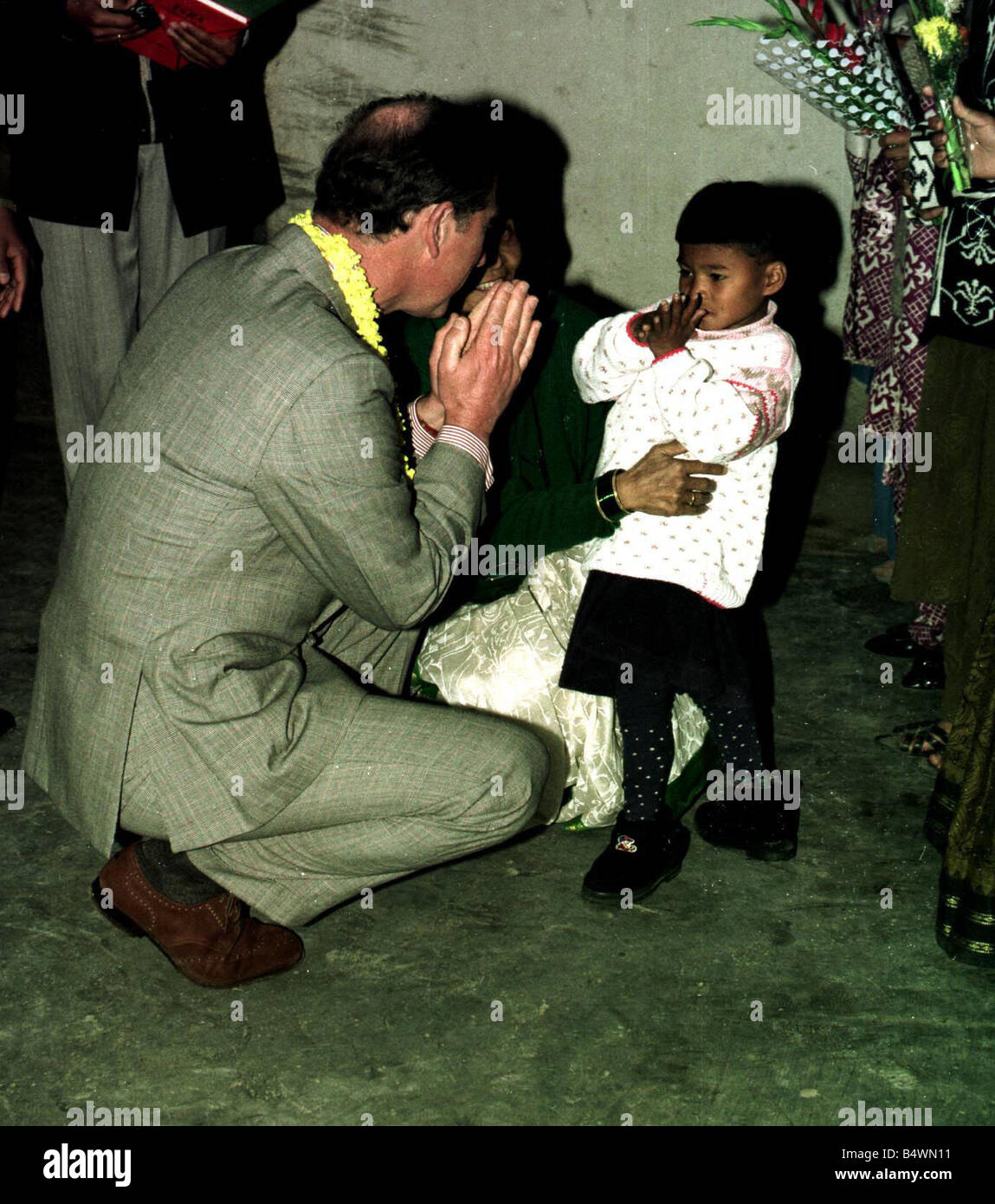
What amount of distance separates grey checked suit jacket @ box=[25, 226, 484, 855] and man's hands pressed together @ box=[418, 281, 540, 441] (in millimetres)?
94

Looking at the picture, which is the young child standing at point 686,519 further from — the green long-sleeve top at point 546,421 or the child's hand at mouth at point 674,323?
the green long-sleeve top at point 546,421

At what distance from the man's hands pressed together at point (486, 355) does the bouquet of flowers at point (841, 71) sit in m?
1.12

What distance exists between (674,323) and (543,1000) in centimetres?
→ 134

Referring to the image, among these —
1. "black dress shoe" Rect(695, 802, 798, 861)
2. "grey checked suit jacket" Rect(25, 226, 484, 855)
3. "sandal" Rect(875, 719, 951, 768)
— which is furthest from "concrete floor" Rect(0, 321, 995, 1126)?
"grey checked suit jacket" Rect(25, 226, 484, 855)

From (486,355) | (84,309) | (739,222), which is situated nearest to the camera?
(486,355)

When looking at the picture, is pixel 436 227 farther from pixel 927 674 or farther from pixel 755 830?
pixel 927 674

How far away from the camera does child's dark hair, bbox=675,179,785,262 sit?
2846 millimetres

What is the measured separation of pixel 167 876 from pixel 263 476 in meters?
0.85

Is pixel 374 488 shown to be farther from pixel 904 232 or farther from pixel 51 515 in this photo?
pixel 51 515

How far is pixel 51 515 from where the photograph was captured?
16.8ft

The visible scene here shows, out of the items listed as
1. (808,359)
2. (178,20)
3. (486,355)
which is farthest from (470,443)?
(808,359)

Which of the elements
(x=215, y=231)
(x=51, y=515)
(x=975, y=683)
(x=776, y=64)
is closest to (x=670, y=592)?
(x=975, y=683)

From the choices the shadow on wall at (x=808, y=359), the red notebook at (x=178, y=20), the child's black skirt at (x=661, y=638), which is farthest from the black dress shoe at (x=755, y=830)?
the red notebook at (x=178, y=20)

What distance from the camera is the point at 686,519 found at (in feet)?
9.69
